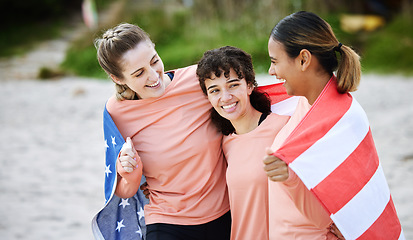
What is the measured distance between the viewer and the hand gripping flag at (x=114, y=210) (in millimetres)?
2305

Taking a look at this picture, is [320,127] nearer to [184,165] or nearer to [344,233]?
[344,233]

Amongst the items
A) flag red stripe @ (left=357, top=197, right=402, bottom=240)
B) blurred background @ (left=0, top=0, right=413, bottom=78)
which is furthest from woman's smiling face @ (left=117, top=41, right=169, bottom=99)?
blurred background @ (left=0, top=0, right=413, bottom=78)

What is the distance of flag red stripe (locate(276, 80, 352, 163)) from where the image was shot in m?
1.76

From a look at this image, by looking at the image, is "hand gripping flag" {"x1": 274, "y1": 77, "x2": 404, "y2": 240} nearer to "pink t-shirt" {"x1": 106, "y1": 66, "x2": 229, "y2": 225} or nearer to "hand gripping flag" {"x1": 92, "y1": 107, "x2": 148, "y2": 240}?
"pink t-shirt" {"x1": 106, "y1": 66, "x2": 229, "y2": 225}

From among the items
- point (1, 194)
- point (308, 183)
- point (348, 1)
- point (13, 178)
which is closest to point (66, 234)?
point (1, 194)

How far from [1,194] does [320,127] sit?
405cm

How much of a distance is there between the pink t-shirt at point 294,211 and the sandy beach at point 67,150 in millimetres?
1990

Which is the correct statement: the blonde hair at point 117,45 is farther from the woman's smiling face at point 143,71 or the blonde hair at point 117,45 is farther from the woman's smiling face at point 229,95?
the woman's smiling face at point 229,95

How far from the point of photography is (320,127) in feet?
5.91

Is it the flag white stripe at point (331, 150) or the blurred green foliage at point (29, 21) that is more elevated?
the flag white stripe at point (331, 150)

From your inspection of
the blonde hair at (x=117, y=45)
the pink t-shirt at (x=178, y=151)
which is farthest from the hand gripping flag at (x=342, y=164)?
the blonde hair at (x=117, y=45)

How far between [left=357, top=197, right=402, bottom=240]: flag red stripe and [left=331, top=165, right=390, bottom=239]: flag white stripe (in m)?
0.02

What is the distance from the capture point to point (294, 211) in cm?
193

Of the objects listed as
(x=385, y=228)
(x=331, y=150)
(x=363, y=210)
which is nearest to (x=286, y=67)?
(x=331, y=150)
